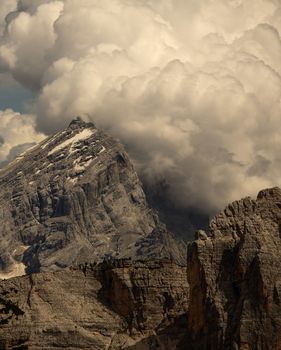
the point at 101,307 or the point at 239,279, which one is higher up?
the point at 101,307

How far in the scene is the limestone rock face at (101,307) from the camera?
16362cm

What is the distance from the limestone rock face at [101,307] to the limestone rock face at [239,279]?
8.50 meters

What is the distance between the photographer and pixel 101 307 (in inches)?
6703

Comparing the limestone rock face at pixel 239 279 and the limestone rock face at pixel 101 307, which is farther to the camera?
the limestone rock face at pixel 101 307

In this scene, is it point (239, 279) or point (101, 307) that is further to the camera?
point (101, 307)

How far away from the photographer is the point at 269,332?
14850cm

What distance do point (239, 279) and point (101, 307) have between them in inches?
842

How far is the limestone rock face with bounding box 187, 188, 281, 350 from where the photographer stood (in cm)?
14912

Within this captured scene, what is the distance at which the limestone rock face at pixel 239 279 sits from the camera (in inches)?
5871

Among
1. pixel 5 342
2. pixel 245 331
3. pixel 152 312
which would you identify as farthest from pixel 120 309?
pixel 245 331

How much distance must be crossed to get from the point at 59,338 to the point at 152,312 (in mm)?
11746

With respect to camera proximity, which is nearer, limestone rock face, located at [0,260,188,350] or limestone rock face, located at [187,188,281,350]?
limestone rock face, located at [187,188,281,350]

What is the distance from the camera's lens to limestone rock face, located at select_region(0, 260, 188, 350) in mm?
163625

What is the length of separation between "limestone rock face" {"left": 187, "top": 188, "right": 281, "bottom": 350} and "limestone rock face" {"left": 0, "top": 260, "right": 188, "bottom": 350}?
8.50 m
